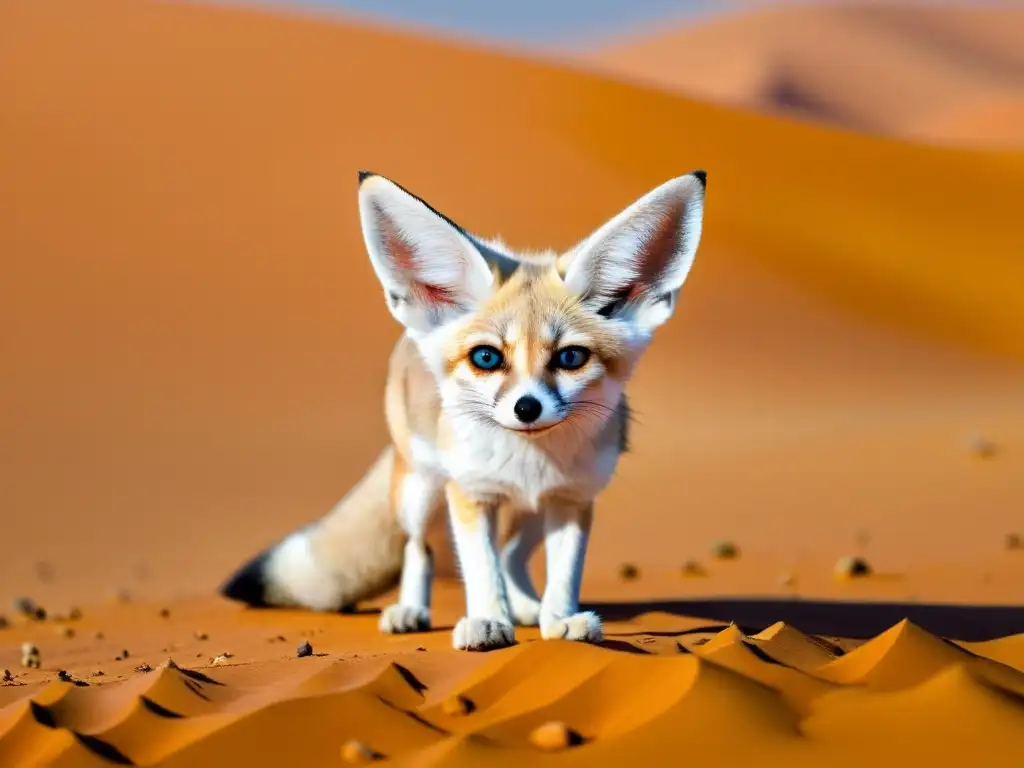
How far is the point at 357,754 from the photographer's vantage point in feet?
7.68

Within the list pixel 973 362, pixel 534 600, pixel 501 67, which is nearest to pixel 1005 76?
pixel 501 67

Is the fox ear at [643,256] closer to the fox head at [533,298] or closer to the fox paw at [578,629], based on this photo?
the fox head at [533,298]

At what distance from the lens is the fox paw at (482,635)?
10.7 feet

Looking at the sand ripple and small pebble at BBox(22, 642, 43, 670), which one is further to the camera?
small pebble at BBox(22, 642, 43, 670)

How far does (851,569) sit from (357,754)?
12.4 ft

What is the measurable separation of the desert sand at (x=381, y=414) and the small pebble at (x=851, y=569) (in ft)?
0.31

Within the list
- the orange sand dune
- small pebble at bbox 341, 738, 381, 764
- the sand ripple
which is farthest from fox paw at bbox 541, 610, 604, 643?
the orange sand dune

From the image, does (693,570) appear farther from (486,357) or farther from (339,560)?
(486,357)

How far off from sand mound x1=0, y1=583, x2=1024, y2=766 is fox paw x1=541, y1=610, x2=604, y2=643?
0.31 m

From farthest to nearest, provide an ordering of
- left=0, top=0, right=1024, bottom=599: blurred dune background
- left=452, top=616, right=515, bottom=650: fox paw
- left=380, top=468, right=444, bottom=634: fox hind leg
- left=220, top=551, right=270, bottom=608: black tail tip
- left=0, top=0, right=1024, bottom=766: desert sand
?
1. left=0, top=0, right=1024, bottom=599: blurred dune background
2. left=220, top=551, right=270, bottom=608: black tail tip
3. left=380, top=468, right=444, bottom=634: fox hind leg
4. left=452, top=616, right=515, bottom=650: fox paw
5. left=0, top=0, right=1024, bottom=766: desert sand

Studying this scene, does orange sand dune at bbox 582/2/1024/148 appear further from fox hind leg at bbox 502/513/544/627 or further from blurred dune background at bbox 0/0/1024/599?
fox hind leg at bbox 502/513/544/627

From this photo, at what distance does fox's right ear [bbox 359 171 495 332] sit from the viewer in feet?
11.1

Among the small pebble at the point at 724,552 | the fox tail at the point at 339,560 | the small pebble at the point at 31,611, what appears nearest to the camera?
the fox tail at the point at 339,560

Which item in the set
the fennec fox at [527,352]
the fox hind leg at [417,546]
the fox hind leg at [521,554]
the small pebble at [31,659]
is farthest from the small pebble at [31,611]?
the fennec fox at [527,352]
